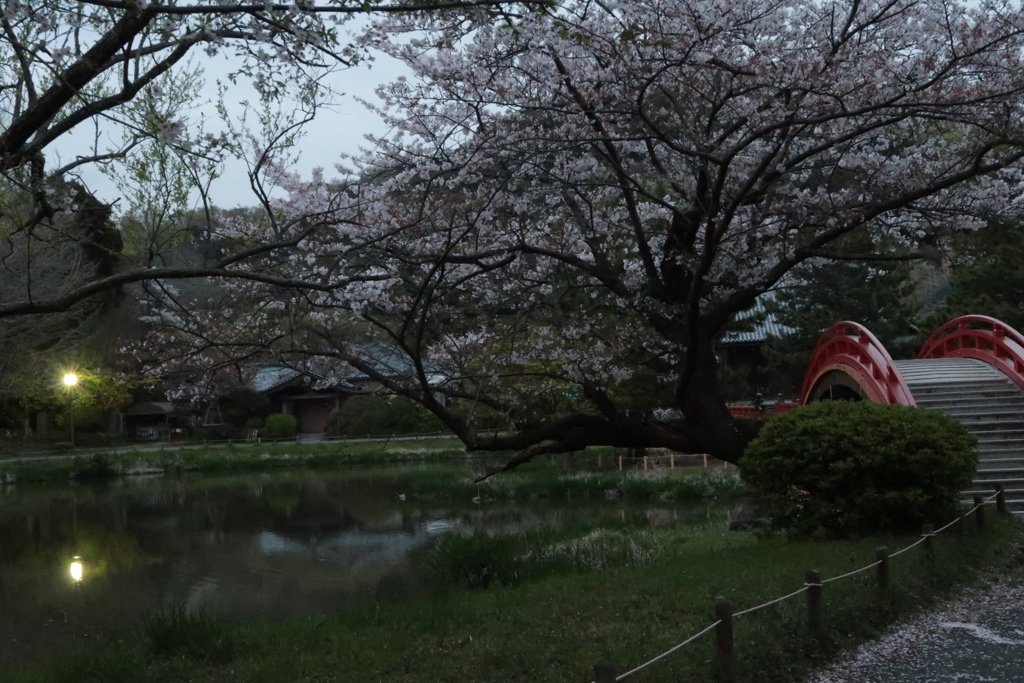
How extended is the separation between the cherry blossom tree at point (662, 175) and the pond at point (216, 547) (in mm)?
3229

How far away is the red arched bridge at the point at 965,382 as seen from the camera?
11797 millimetres

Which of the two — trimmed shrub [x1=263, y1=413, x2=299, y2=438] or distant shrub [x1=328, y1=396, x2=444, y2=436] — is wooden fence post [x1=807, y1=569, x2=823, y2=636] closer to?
distant shrub [x1=328, y1=396, x2=444, y2=436]

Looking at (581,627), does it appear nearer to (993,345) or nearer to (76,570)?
(76,570)

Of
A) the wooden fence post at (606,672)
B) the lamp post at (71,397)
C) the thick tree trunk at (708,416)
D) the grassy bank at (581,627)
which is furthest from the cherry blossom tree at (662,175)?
the lamp post at (71,397)

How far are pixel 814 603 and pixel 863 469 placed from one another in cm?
321

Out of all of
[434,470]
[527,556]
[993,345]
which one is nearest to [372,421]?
[434,470]

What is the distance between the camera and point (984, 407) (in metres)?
13.1

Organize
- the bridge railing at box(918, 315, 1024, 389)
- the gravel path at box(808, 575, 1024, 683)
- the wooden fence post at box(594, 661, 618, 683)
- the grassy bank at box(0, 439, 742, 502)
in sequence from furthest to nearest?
the grassy bank at box(0, 439, 742, 502)
the bridge railing at box(918, 315, 1024, 389)
the gravel path at box(808, 575, 1024, 683)
the wooden fence post at box(594, 661, 618, 683)

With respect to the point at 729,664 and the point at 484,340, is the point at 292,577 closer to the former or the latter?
the point at 484,340

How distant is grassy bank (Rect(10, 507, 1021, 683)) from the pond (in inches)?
77.4

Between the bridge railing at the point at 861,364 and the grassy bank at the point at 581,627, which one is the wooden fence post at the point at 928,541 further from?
the bridge railing at the point at 861,364

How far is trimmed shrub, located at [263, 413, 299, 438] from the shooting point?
3662 centimetres

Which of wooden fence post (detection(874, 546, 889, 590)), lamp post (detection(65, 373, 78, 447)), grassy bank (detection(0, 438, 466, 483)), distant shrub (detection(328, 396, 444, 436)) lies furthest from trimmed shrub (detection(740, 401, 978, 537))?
distant shrub (detection(328, 396, 444, 436))

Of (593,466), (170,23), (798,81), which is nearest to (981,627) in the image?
(798,81)
